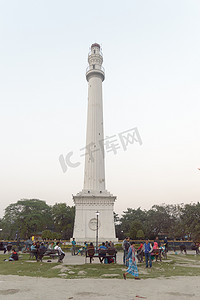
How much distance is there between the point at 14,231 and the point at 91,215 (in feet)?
79.8

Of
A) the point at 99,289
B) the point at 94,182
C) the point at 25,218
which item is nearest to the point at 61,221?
the point at 25,218

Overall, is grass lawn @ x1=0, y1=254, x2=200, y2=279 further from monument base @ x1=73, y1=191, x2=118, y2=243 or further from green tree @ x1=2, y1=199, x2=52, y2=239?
green tree @ x1=2, y1=199, x2=52, y2=239

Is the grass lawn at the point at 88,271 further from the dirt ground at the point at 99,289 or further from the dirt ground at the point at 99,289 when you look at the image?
the dirt ground at the point at 99,289

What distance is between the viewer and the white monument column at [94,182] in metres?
33.3

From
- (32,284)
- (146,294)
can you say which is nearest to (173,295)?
(146,294)

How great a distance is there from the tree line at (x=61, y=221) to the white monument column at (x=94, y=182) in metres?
16.9

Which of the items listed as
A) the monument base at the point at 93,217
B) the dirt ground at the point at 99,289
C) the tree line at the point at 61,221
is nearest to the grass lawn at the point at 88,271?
the dirt ground at the point at 99,289

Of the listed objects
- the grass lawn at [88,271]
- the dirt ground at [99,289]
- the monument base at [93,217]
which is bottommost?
the dirt ground at [99,289]

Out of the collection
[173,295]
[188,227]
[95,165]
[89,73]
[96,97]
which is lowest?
[173,295]

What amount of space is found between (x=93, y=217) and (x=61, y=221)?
25.4 metres

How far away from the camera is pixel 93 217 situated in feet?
110

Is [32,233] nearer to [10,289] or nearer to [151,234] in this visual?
[151,234]

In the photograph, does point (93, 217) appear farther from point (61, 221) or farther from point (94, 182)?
point (61, 221)

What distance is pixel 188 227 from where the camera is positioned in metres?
40.0
